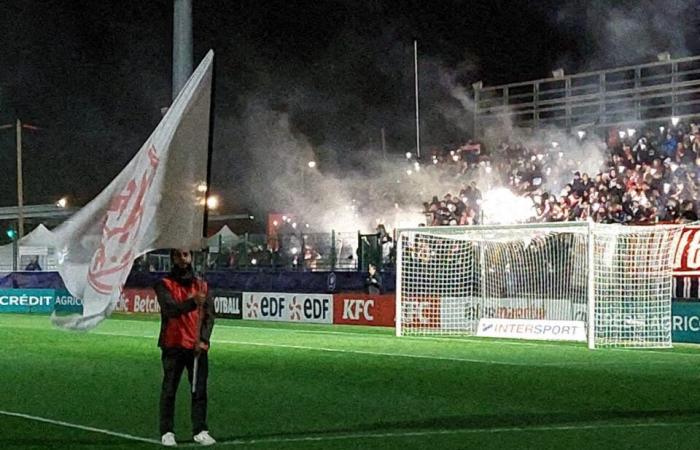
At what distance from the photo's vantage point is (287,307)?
114ft

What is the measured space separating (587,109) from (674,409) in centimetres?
2483

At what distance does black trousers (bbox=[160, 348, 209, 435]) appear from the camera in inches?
432

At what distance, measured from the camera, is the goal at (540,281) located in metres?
25.4

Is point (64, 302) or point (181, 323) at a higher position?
point (181, 323)

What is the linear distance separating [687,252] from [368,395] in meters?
12.0

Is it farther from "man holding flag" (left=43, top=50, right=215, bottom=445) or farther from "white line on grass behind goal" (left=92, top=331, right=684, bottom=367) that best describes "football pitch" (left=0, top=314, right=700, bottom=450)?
"man holding flag" (left=43, top=50, right=215, bottom=445)

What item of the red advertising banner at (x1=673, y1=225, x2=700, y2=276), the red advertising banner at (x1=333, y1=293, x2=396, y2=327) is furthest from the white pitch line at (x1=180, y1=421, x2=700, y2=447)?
the red advertising banner at (x1=333, y1=293, x2=396, y2=327)

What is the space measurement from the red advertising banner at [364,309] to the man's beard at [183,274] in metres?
21.0

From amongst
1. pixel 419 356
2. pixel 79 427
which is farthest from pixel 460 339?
pixel 79 427

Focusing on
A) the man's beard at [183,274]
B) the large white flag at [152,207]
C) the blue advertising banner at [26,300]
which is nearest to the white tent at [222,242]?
the blue advertising banner at [26,300]

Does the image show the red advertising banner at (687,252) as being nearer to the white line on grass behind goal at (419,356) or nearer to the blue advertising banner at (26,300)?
the white line on grass behind goal at (419,356)

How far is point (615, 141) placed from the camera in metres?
34.6

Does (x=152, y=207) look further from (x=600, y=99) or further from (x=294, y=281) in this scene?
(x=600, y=99)

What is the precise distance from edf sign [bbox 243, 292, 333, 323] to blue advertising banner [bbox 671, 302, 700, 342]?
10.8 meters
